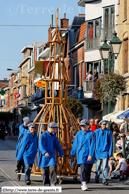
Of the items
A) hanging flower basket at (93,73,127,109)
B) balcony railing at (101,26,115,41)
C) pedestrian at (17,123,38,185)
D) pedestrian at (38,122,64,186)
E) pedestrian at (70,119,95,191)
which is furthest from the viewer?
balcony railing at (101,26,115,41)

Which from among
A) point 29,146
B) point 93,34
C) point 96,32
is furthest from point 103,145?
point 93,34

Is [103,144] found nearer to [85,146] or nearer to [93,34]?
[85,146]

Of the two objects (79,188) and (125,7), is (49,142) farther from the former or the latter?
(125,7)

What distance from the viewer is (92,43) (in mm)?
31562

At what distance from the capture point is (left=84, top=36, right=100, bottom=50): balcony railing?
31.0 meters

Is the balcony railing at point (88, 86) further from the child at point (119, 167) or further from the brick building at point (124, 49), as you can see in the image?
the child at point (119, 167)

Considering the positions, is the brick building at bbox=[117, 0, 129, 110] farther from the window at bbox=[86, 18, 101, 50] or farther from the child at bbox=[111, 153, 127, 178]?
the child at bbox=[111, 153, 127, 178]

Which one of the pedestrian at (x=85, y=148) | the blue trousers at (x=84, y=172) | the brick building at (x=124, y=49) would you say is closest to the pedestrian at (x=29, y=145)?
the pedestrian at (x=85, y=148)

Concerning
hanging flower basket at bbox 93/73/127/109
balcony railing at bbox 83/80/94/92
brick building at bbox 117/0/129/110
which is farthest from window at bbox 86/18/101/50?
hanging flower basket at bbox 93/73/127/109

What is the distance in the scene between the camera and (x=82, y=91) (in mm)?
33781

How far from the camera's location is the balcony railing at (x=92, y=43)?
3096 centimetres

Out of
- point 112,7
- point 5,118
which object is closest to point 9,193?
point 112,7

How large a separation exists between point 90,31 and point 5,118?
39310 mm

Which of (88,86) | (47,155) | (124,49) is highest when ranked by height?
(124,49)
